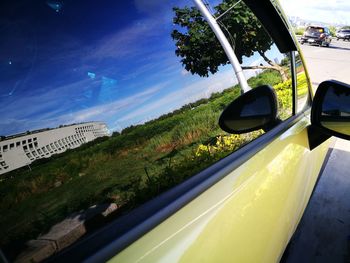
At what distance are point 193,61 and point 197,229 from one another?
75 cm

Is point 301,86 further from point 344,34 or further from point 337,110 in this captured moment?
point 344,34

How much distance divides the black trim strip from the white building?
0.26 metres

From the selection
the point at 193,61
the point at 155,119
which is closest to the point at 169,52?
the point at 193,61

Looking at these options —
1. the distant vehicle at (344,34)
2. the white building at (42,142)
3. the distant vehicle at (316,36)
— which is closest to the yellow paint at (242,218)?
the white building at (42,142)

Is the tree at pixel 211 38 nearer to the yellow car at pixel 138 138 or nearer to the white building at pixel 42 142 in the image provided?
the yellow car at pixel 138 138

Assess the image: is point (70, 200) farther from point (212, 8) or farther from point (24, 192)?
point (212, 8)

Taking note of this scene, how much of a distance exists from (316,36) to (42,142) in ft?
122

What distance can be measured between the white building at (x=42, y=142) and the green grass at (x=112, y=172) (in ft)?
0.07

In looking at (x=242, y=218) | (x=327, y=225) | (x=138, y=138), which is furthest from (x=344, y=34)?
(x=138, y=138)

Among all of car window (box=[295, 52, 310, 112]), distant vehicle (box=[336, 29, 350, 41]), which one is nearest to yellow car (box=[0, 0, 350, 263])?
car window (box=[295, 52, 310, 112])

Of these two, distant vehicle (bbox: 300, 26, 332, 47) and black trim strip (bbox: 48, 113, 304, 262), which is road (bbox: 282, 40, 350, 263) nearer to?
black trim strip (bbox: 48, 113, 304, 262)

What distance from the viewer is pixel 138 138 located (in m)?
1.18

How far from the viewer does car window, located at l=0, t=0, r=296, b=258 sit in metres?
0.84

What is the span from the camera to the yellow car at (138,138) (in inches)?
33.2
